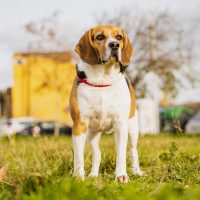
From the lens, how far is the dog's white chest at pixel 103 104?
6.30 metres

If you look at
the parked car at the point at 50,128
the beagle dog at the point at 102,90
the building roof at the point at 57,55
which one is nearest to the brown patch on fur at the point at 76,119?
the beagle dog at the point at 102,90

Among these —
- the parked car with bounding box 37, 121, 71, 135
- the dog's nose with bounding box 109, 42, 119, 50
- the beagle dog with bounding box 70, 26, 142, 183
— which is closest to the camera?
the dog's nose with bounding box 109, 42, 119, 50

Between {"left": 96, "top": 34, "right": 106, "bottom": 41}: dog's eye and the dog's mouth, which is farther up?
{"left": 96, "top": 34, "right": 106, "bottom": 41}: dog's eye

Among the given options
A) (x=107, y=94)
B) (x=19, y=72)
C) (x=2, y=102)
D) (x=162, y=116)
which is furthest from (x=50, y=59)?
(x=107, y=94)

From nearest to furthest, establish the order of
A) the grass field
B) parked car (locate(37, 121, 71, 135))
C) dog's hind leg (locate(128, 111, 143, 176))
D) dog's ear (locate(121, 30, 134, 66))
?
1. the grass field
2. dog's ear (locate(121, 30, 134, 66))
3. dog's hind leg (locate(128, 111, 143, 176))
4. parked car (locate(37, 121, 71, 135))

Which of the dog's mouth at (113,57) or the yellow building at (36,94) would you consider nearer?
the dog's mouth at (113,57)

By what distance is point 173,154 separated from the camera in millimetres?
6445

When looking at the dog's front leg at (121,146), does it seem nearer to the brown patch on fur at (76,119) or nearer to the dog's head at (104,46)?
the brown patch on fur at (76,119)

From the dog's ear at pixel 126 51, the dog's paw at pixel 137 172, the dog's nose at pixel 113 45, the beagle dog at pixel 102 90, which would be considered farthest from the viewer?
the dog's paw at pixel 137 172

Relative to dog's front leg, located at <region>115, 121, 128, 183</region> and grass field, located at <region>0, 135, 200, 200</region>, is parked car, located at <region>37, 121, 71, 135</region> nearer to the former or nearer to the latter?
grass field, located at <region>0, 135, 200, 200</region>

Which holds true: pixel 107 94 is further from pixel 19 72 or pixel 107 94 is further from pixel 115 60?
pixel 19 72

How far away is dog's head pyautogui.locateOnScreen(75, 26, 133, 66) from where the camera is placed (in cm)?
623

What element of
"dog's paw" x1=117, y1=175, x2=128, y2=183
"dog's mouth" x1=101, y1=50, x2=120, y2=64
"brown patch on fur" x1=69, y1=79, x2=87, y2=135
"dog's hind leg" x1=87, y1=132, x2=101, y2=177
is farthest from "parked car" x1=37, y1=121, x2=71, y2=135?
"dog's paw" x1=117, y1=175, x2=128, y2=183

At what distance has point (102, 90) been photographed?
6.35 metres
